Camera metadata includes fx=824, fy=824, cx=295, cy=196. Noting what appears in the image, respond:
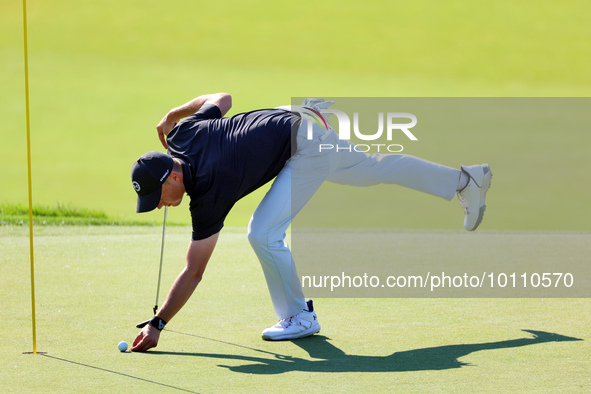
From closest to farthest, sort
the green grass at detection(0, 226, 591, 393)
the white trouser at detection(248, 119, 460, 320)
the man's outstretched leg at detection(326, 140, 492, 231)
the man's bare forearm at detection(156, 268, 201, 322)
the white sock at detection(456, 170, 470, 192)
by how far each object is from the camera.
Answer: the green grass at detection(0, 226, 591, 393) → the man's bare forearm at detection(156, 268, 201, 322) → the white trouser at detection(248, 119, 460, 320) → the man's outstretched leg at detection(326, 140, 492, 231) → the white sock at detection(456, 170, 470, 192)

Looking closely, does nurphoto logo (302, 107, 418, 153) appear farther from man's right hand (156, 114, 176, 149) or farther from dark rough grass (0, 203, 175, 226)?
dark rough grass (0, 203, 175, 226)

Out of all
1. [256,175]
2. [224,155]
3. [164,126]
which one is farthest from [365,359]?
[164,126]

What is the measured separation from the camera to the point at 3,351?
4.16m

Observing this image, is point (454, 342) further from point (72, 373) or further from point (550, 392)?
point (72, 373)

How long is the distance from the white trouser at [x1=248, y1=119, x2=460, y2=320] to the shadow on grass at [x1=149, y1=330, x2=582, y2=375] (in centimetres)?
37

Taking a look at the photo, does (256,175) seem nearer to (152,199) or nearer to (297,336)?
(152,199)

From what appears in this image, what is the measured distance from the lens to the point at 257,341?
4465 millimetres

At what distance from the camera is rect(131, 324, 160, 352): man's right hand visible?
4.16m

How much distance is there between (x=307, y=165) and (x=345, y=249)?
10.5 feet

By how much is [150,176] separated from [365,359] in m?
1.37

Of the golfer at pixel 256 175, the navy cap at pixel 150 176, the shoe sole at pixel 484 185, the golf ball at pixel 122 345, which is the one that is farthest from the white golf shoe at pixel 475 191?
the golf ball at pixel 122 345

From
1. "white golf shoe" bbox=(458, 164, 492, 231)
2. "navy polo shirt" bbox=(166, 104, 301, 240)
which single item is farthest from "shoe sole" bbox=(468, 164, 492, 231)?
"navy polo shirt" bbox=(166, 104, 301, 240)

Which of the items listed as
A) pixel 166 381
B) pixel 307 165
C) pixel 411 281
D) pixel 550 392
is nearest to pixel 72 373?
pixel 166 381

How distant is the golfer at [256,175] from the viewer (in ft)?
13.7
